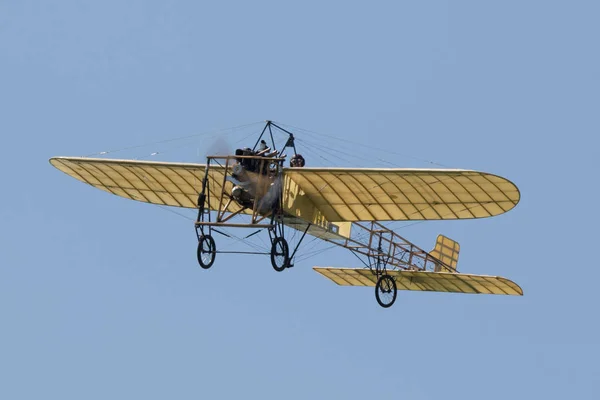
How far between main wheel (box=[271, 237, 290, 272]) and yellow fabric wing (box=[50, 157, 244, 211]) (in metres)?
3.35

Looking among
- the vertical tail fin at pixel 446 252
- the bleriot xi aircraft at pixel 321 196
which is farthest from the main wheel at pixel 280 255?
the vertical tail fin at pixel 446 252

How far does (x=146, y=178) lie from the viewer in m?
43.7

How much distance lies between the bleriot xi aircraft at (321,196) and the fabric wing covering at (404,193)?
0.02 m

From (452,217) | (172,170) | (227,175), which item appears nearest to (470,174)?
(452,217)

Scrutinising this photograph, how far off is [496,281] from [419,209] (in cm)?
526

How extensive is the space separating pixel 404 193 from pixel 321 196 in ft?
6.69

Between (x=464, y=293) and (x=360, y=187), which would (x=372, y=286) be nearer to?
(x=464, y=293)

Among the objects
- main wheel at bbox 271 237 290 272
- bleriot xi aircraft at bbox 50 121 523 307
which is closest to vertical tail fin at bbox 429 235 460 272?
bleriot xi aircraft at bbox 50 121 523 307

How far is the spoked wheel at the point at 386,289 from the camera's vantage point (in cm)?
4441

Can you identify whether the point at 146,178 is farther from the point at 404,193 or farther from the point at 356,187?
the point at 404,193

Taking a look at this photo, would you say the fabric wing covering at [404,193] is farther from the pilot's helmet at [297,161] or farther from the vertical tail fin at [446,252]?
the vertical tail fin at [446,252]

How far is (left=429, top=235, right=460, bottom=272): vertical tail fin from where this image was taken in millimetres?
48219

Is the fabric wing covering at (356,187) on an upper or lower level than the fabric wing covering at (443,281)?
upper

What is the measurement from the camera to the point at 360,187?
133ft
